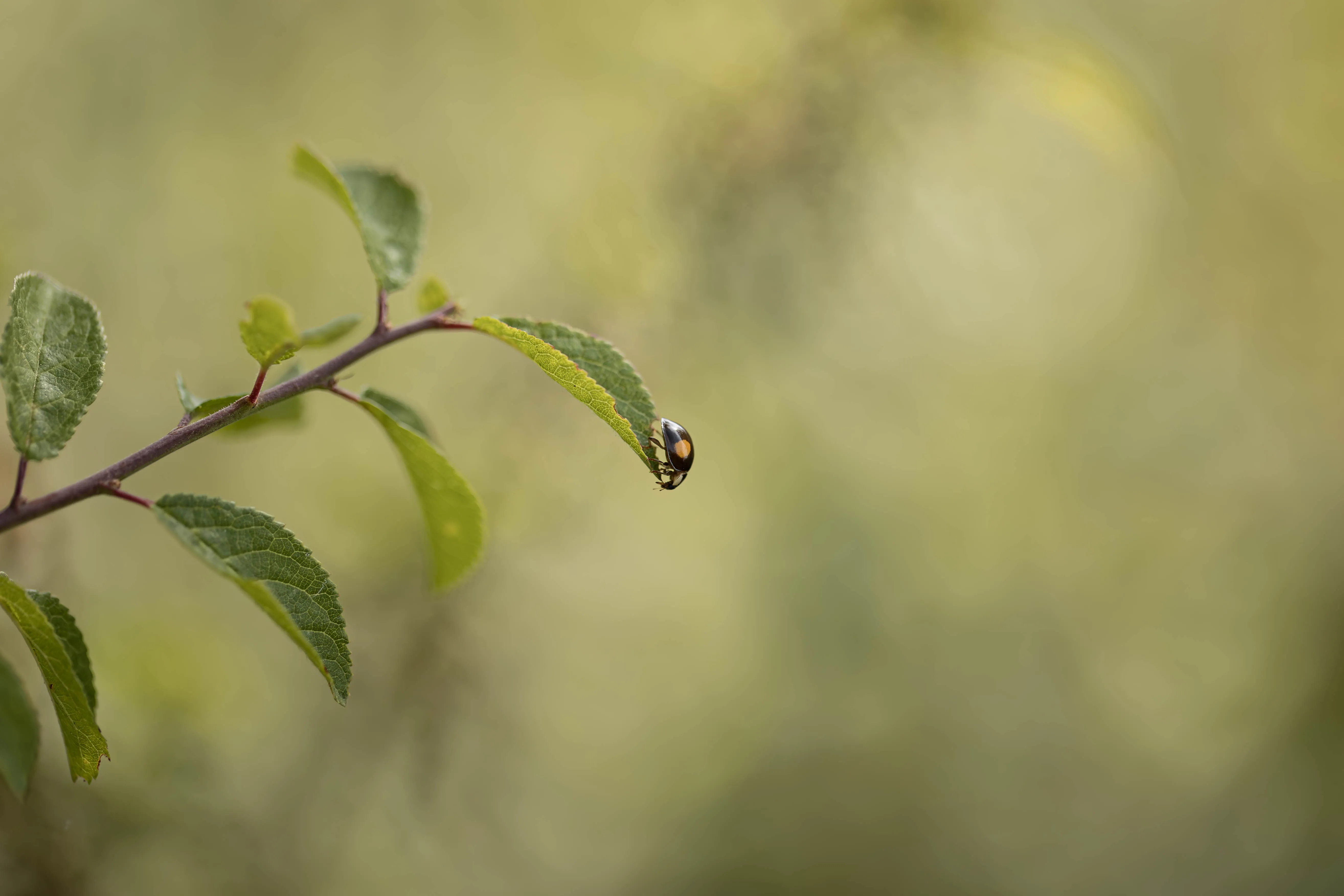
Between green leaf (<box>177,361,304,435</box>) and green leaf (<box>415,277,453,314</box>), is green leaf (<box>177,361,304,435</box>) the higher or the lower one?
the lower one

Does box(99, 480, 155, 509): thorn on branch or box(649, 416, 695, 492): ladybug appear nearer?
box(99, 480, 155, 509): thorn on branch

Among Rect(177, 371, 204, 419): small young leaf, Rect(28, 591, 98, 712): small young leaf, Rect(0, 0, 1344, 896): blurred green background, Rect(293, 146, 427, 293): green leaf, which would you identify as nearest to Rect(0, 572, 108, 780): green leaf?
Rect(28, 591, 98, 712): small young leaf

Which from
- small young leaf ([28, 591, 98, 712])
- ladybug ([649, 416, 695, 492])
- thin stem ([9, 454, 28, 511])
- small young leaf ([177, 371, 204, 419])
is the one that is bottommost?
small young leaf ([28, 591, 98, 712])

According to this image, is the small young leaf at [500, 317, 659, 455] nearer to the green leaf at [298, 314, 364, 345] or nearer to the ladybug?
Result: the green leaf at [298, 314, 364, 345]

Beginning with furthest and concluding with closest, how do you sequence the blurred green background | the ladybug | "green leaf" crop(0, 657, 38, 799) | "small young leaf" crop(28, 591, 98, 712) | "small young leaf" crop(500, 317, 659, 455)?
1. the blurred green background
2. the ladybug
3. "small young leaf" crop(500, 317, 659, 455)
4. "small young leaf" crop(28, 591, 98, 712)
5. "green leaf" crop(0, 657, 38, 799)

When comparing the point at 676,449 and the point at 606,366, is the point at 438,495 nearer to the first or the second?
the point at 606,366

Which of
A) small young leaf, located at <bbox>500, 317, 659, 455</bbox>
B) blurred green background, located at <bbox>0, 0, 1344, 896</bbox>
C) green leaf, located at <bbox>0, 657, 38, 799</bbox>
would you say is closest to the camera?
green leaf, located at <bbox>0, 657, 38, 799</bbox>

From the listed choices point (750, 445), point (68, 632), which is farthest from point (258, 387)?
point (750, 445)

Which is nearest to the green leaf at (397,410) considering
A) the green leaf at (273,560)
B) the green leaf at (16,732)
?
the green leaf at (273,560)
